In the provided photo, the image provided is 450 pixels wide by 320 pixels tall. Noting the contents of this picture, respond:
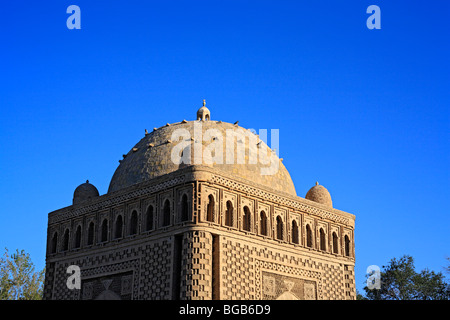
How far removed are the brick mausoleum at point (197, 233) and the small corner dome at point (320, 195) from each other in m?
0.05

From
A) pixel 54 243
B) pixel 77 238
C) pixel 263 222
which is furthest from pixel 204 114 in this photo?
pixel 54 243

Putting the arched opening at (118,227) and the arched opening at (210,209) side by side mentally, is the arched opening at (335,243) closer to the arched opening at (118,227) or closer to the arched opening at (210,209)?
the arched opening at (210,209)

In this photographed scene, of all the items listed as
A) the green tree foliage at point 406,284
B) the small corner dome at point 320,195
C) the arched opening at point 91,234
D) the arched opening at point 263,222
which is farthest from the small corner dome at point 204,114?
the green tree foliage at point 406,284

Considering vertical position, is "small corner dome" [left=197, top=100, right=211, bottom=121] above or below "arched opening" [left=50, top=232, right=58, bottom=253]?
above

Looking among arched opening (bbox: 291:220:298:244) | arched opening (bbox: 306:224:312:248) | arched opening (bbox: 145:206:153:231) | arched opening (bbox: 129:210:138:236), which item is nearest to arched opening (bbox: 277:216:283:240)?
arched opening (bbox: 291:220:298:244)

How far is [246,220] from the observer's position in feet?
77.7

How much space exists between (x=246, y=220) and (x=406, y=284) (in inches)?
1038

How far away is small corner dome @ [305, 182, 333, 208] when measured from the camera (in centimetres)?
2745

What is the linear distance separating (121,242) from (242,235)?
16.2 ft

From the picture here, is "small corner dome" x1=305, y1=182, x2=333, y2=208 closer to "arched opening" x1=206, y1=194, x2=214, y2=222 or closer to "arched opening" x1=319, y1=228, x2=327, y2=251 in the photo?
"arched opening" x1=319, y1=228, x2=327, y2=251

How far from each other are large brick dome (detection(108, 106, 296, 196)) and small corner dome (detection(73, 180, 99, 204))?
2.62ft
